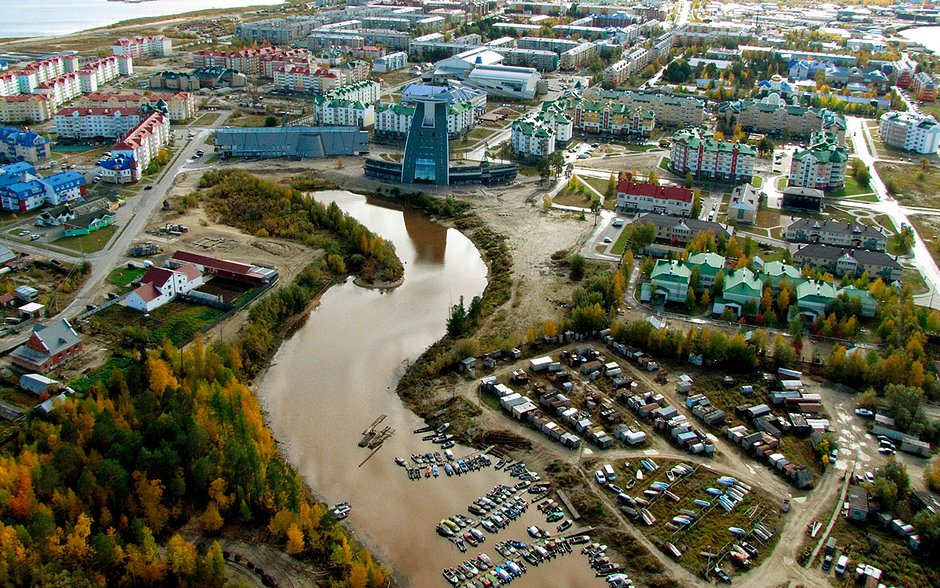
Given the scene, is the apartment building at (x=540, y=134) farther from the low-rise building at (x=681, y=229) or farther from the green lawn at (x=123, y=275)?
the green lawn at (x=123, y=275)

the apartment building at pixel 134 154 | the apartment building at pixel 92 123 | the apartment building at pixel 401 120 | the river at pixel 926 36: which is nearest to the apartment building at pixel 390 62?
the apartment building at pixel 401 120

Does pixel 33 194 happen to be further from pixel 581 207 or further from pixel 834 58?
pixel 834 58

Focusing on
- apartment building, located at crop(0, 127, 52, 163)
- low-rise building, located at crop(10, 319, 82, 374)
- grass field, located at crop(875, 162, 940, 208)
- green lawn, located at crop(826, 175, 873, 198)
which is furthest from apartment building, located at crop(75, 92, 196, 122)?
grass field, located at crop(875, 162, 940, 208)

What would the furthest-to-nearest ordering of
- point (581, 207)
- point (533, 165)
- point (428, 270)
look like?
point (533, 165), point (581, 207), point (428, 270)

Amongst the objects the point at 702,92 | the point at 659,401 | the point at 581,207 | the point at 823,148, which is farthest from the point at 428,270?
the point at 702,92

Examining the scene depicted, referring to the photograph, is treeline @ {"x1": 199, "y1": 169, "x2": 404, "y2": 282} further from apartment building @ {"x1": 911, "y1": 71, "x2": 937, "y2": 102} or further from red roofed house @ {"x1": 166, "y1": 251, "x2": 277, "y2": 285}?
apartment building @ {"x1": 911, "y1": 71, "x2": 937, "y2": 102}

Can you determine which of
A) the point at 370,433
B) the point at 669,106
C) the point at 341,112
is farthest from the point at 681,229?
the point at 341,112
